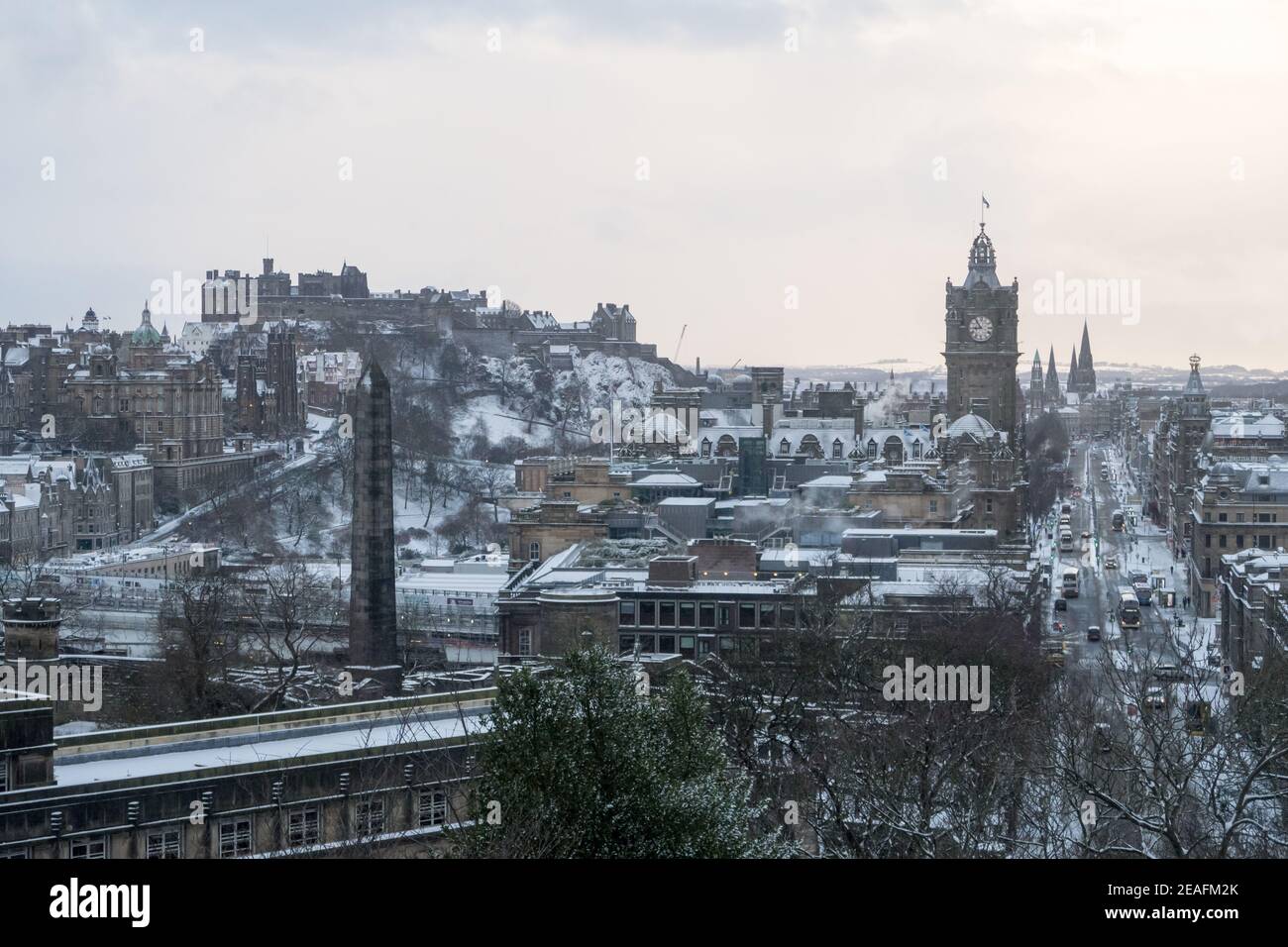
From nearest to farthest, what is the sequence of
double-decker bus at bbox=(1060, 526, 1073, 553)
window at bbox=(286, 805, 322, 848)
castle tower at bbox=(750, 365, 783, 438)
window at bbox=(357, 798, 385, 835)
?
window at bbox=(357, 798, 385, 835), window at bbox=(286, 805, 322, 848), double-decker bus at bbox=(1060, 526, 1073, 553), castle tower at bbox=(750, 365, 783, 438)

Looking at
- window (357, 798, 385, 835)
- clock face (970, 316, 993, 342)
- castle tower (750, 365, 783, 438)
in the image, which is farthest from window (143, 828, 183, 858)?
castle tower (750, 365, 783, 438)

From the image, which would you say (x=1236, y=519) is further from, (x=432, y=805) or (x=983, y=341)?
(x=432, y=805)

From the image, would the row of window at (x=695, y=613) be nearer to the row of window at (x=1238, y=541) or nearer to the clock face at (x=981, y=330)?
the row of window at (x=1238, y=541)

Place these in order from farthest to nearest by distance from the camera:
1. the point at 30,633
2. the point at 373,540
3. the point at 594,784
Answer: the point at 373,540 → the point at 30,633 → the point at 594,784

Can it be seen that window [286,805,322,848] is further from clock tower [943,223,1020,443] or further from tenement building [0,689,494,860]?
clock tower [943,223,1020,443]

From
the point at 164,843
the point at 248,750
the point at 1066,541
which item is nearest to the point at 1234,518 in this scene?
the point at 1066,541
